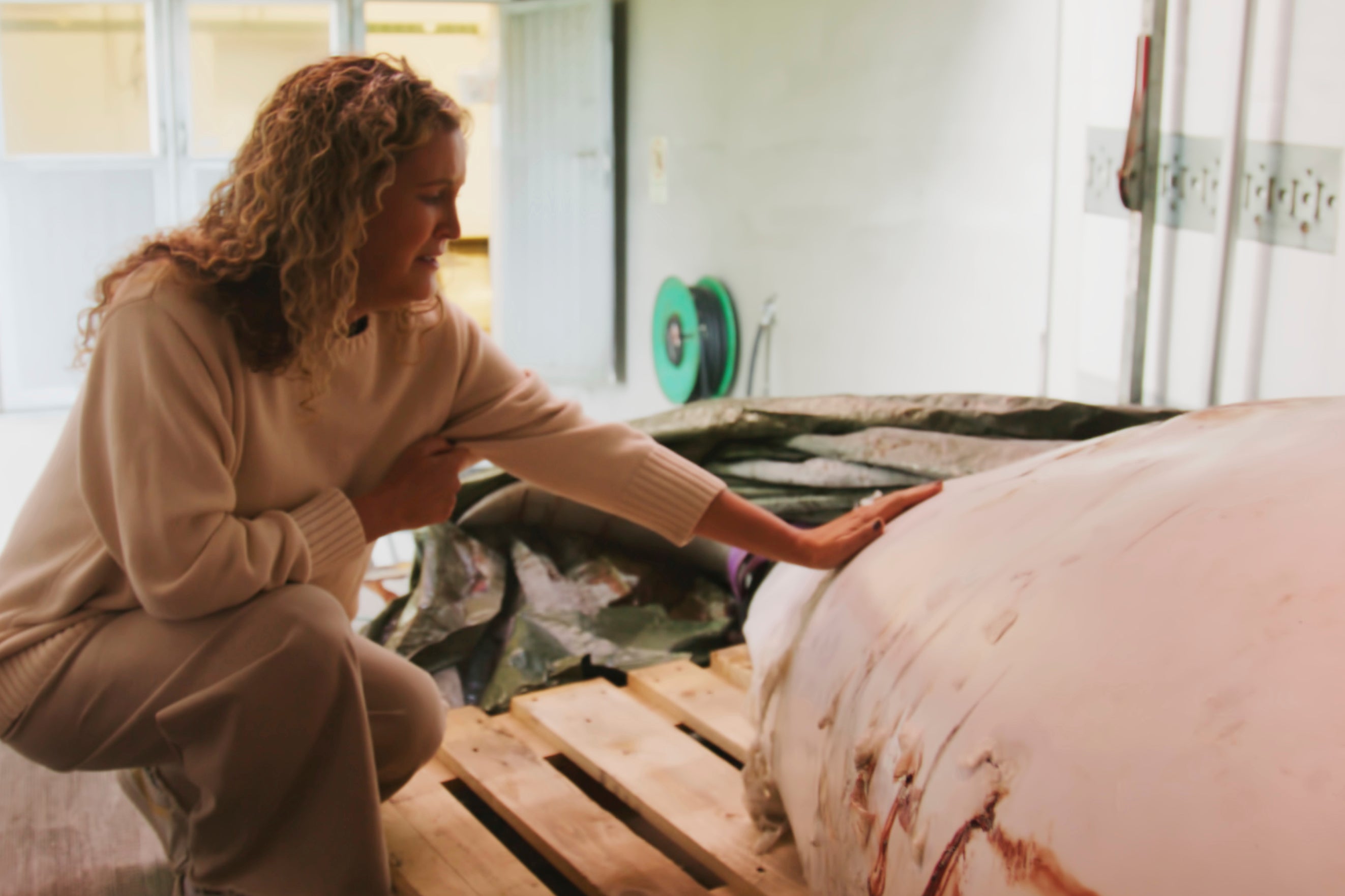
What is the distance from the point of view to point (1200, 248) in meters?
2.37

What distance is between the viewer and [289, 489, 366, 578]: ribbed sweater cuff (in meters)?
1.41

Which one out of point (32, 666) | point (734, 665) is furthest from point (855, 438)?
point (32, 666)

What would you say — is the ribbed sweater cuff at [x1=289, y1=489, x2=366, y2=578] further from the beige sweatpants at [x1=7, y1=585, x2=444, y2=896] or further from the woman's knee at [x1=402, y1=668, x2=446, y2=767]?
the woman's knee at [x1=402, y1=668, x2=446, y2=767]

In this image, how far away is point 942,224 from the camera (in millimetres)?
3330

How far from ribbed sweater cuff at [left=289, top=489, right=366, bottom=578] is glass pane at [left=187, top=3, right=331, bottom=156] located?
359 cm

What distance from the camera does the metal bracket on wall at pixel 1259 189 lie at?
6.79ft

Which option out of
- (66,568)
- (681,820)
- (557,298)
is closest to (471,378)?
(66,568)

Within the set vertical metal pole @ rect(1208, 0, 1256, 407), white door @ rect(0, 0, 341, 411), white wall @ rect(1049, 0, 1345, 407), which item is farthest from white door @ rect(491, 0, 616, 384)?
vertical metal pole @ rect(1208, 0, 1256, 407)

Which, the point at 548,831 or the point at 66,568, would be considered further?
the point at 548,831

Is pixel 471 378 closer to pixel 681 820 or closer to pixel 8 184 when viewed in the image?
pixel 681 820

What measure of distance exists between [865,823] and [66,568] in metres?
0.89

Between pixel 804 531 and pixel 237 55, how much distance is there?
12.8 ft

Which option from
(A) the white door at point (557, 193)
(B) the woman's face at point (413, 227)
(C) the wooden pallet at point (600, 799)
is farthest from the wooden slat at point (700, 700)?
(A) the white door at point (557, 193)

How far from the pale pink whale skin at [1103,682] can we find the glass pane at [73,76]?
13.7 ft
